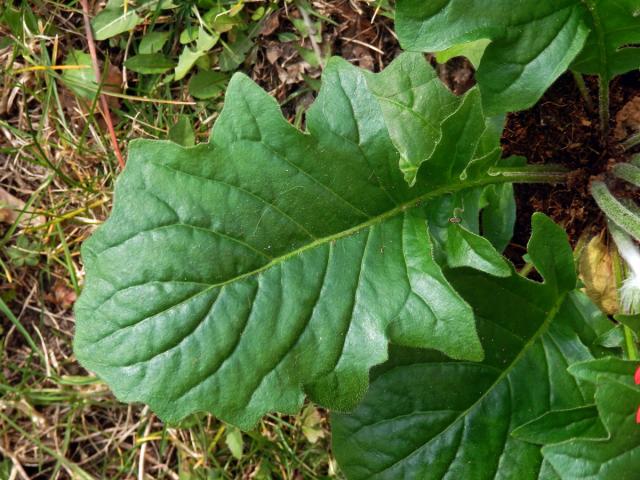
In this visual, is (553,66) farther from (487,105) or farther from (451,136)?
(451,136)

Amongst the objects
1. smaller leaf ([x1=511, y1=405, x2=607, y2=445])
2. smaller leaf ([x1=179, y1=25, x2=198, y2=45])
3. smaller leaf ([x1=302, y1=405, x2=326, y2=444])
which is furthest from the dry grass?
smaller leaf ([x1=511, y1=405, x2=607, y2=445])

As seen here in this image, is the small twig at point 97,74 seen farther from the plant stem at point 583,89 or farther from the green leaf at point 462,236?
the plant stem at point 583,89

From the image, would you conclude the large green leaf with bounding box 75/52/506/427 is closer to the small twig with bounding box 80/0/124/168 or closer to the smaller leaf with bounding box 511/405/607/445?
the smaller leaf with bounding box 511/405/607/445

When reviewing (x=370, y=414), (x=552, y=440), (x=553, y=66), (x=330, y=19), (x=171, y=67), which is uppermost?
(x=553, y=66)

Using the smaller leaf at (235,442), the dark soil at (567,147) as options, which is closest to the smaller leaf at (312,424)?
the smaller leaf at (235,442)

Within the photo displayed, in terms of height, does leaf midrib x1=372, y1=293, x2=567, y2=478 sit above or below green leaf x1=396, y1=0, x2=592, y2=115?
below

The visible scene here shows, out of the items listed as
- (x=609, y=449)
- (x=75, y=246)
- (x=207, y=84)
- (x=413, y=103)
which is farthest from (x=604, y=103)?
(x=75, y=246)

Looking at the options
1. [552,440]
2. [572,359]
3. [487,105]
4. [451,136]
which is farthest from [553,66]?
[552,440]
